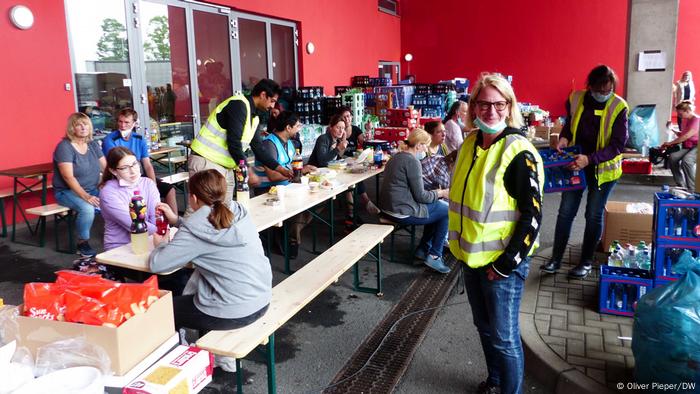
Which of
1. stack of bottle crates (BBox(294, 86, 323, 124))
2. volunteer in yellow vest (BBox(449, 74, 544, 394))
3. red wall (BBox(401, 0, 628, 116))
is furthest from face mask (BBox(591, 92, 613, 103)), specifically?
red wall (BBox(401, 0, 628, 116))

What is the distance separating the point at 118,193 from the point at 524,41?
1385 cm

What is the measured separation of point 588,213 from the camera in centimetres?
427

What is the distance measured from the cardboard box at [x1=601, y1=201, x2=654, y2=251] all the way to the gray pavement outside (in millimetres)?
A: 737

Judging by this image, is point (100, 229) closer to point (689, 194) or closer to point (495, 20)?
point (689, 194)

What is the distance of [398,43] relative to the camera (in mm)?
16547

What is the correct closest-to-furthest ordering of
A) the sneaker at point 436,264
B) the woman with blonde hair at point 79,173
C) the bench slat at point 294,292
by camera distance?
the bench slat at point 294,292
the sneaker at point 436,264
the woman with blonde hair at point 79,173

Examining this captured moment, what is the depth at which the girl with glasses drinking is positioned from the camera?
3500 mm

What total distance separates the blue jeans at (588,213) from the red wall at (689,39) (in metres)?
11.8

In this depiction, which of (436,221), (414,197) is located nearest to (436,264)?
(436,221)

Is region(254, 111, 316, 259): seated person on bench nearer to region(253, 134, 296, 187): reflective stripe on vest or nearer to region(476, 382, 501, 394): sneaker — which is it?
region(253, 134, 296, 187): reflective stripe on vest

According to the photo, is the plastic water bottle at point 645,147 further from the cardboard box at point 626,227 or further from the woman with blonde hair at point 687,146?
the cardboard box at point 626,227

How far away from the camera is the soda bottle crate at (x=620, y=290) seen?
3664 millimetres

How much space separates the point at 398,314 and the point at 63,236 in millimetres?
4242

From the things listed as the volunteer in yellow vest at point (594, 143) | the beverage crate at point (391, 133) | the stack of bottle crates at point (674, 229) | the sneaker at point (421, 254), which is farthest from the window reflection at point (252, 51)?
the stack of bottle crates at point (674, 229)
